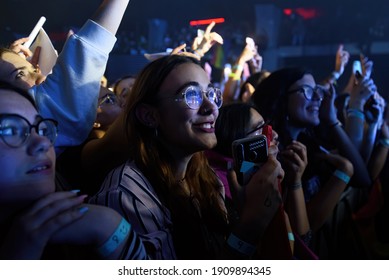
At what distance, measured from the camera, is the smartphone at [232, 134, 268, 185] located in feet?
2.61

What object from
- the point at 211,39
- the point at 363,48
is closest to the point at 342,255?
the point at 211,39

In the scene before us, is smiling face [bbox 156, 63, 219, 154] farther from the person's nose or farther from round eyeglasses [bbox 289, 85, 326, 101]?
round eyeglasses [bbox 289, 85, 326, 101]

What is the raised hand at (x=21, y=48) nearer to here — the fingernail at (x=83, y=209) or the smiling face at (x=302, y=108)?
the fingernail at (x=83, y=209)

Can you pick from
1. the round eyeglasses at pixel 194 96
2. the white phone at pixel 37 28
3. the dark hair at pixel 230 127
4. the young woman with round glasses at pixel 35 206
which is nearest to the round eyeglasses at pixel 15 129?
the young woman with round glasses at pixel 35 206

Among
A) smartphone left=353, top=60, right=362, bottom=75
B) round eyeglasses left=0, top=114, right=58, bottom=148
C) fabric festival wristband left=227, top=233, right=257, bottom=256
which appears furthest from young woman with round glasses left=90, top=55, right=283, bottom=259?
smartphone left=353, top=60, right=362, bottom=75

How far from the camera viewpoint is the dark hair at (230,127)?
1.13 meters

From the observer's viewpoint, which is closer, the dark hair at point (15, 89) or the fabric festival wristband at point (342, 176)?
the dark hair at point (15, 89)

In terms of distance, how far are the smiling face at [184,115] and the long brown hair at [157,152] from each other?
22 mm

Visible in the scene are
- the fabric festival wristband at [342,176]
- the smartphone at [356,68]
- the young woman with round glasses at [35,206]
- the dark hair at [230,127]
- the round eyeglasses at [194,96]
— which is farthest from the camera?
the smartphone at [356,68]

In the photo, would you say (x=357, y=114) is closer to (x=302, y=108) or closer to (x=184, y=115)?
(x=302, y=108)

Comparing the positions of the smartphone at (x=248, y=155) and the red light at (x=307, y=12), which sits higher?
the red light at (x=307, y=12)

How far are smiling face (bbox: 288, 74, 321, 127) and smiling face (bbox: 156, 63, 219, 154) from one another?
62 cm
